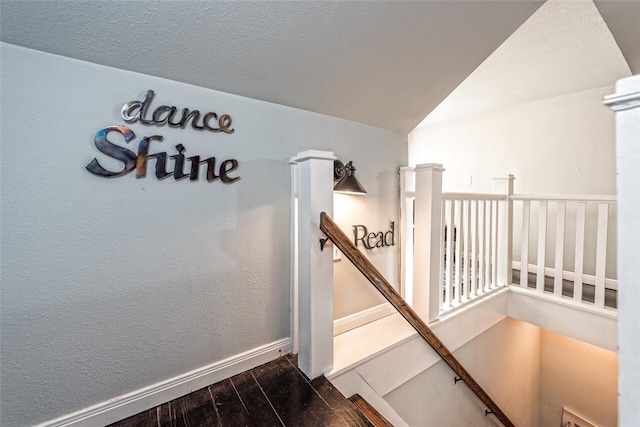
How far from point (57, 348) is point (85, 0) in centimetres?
133

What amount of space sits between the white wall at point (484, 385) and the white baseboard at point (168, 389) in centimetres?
82

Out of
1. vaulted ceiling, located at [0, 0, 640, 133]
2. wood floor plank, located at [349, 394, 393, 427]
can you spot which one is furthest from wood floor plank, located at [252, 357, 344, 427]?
vaulted ceiling, located at [0, 0, 640, 133]

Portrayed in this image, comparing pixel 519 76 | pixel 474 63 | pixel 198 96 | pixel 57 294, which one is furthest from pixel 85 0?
pixel 519 76

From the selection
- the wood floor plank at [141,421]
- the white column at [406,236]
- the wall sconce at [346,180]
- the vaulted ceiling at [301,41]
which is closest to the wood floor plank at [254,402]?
the wood floor plank at [141,421]

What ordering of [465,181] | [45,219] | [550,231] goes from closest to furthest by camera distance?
[45,219] < [550,231] < [465,181]

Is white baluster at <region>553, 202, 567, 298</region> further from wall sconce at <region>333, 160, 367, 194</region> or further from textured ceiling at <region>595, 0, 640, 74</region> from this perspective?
wall sconce at <region>333, 160, 367, 194</region>

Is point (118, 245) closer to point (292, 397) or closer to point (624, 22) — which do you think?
point (292, 397)

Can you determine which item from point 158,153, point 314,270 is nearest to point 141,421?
point 314,270

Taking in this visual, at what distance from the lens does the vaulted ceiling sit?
999 millimetres

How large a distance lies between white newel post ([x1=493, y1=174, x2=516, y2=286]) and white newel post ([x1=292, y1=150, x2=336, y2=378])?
2055mm

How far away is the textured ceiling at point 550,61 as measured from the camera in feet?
5.71

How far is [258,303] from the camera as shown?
1.55m

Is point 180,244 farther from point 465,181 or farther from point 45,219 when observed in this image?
point 465,181

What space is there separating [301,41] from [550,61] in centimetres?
226
